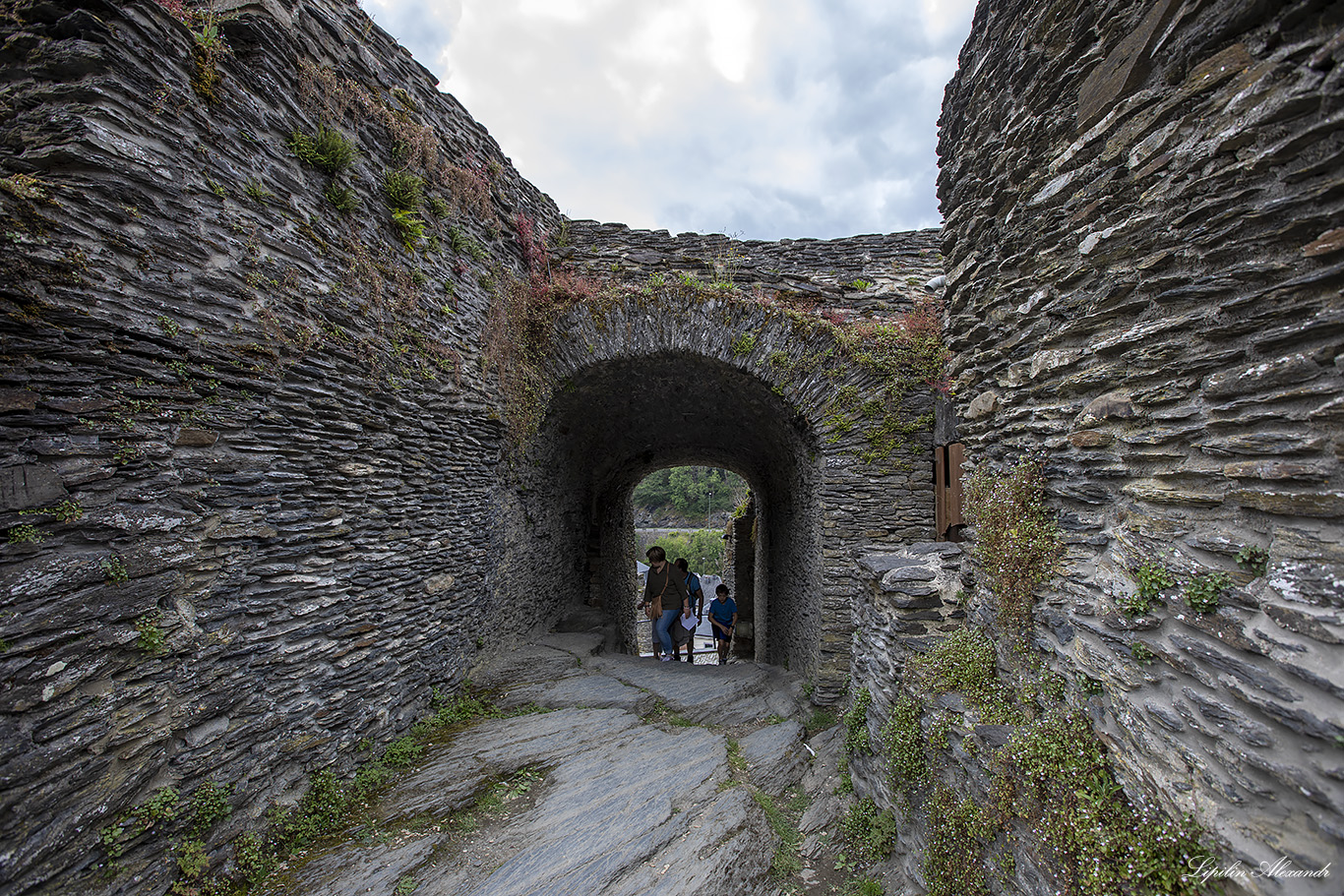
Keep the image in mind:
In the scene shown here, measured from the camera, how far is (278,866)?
3.19 metres

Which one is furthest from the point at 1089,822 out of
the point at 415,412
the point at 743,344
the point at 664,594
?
the point at 664,594

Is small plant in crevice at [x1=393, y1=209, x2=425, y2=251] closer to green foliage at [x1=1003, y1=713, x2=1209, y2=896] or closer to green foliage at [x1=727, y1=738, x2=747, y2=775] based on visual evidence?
green foliage at [x1=727, y1=738, x2=747, y2=775]

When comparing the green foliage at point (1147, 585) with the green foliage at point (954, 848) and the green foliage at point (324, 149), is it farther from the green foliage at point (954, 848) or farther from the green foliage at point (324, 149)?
the green foliage at point (324, 149)

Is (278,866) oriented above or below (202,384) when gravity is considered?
→ below

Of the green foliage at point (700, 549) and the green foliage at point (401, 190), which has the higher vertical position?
the green foliage at point (401, 190)

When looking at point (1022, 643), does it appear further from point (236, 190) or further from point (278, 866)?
point (236, 190)

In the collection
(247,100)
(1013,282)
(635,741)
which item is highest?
(247,100)

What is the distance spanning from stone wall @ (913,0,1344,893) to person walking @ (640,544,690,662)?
773 centimetres

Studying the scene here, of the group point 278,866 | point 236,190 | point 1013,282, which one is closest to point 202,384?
point 236,190

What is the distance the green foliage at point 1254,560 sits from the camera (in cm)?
165

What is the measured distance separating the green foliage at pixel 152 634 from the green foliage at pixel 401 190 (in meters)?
3.72

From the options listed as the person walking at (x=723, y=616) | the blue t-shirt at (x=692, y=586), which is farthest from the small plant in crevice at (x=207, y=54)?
the person walking at (x=723, y=616)

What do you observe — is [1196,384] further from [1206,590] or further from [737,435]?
[737,435]

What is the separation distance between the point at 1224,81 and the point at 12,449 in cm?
519
